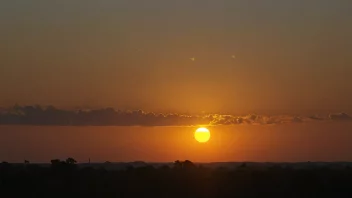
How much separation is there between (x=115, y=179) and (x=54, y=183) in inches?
179

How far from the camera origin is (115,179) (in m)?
52.3

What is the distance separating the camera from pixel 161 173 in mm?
54938

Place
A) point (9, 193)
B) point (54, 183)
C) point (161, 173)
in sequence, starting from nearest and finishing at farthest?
point (9, 193) → point (54, 183) → point (161, 173)

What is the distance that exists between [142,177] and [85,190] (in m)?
5.66

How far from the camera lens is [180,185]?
1966 inches

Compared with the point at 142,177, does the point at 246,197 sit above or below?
below

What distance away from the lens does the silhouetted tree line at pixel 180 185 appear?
47.3 metres

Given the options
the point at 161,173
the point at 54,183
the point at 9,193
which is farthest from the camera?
the point at 161,173

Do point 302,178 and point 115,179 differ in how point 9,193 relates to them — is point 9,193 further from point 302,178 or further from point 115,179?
point 302,178

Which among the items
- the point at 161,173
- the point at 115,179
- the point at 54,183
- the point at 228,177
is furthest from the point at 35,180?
the point at 228,177

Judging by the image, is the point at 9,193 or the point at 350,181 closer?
the point at 9,193

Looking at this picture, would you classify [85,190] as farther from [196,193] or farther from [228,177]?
[228,177]

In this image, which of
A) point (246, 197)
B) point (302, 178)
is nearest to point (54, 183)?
point (246, 197)

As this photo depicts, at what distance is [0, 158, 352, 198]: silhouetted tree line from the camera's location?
4728 centimetres
